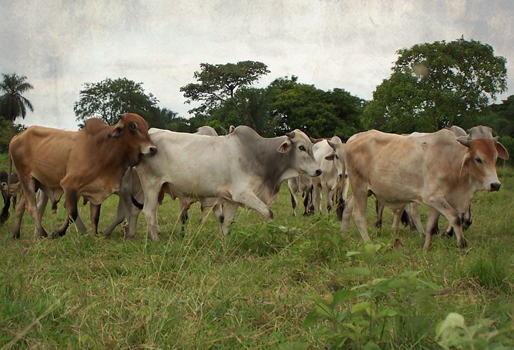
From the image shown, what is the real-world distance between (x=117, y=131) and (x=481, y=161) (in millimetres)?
4526

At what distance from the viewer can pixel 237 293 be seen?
3625 mm

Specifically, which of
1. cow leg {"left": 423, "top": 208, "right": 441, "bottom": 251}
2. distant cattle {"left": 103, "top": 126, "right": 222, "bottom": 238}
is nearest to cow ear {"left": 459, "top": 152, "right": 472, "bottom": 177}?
cow leg {"left": 423, "top": 208, "right": 441, "bottom": 251}

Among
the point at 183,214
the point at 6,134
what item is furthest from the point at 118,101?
the point at 183,214

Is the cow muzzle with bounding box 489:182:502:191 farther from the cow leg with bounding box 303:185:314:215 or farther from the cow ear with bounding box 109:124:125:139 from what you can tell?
the cow leg with bounding box 303:185:314:215

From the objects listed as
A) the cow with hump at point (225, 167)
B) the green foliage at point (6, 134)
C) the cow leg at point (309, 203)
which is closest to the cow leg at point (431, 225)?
the cow with hump at point (225, 167)

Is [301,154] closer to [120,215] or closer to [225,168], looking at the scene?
[225,168]

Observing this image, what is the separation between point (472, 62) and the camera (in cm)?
2920

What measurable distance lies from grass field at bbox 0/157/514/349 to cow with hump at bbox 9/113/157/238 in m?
0.98

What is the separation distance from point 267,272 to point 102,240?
94.3 inches

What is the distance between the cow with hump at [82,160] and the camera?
673 centimetres

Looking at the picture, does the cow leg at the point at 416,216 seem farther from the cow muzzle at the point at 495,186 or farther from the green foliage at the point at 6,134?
the green foliage at the point at 6,134

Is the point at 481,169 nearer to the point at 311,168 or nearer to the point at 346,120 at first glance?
the point at 311,168

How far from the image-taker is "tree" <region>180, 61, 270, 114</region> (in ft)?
128

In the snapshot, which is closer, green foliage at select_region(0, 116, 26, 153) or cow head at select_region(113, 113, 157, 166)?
cow head at select_region(113, 113, 157, 166)
